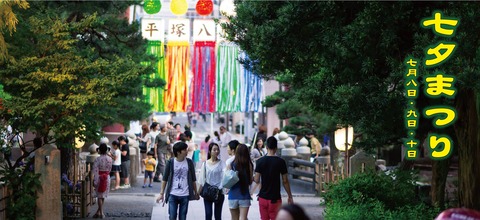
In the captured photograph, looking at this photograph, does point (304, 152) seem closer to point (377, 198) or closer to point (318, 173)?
point (318, 173)

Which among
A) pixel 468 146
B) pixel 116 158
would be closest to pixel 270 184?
pixel 468 146

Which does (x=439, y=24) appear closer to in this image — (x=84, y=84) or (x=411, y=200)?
(x=411, y=200)

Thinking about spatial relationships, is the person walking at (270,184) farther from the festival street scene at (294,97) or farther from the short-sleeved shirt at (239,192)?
the short-sleeved shirt at (239,192)

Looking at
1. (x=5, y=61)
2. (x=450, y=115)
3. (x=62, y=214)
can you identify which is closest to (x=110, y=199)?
(x=62, y=214)

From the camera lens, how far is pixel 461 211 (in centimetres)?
596

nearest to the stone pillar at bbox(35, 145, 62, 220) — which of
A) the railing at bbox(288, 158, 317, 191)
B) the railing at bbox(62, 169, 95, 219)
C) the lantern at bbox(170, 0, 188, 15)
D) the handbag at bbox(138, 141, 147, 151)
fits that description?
the railing at bbox(62, 169, 95, 219)

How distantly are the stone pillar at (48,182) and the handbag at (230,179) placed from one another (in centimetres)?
372

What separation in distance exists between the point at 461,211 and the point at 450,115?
7.36m

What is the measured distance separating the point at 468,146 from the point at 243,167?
3.34 metres

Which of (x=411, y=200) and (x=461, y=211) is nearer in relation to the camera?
(x=461, y=211)

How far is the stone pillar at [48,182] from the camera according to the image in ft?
54.6

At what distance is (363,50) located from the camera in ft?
42.4

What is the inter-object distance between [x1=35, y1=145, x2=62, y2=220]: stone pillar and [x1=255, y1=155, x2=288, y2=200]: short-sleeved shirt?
173 inches

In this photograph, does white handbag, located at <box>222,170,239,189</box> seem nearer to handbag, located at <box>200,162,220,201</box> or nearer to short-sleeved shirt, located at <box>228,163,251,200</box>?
short-sleeved shirt, located at <box>228,163,251,200</box>
